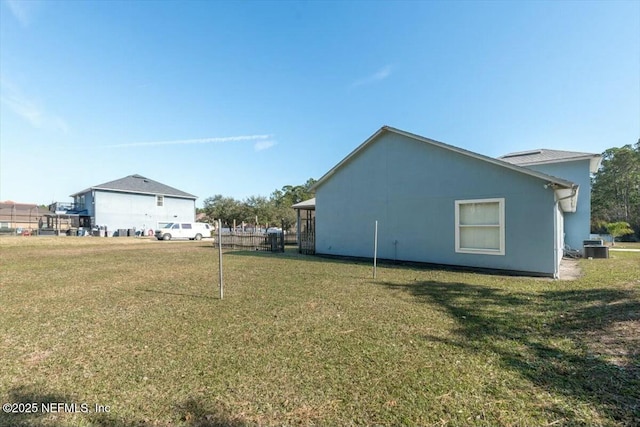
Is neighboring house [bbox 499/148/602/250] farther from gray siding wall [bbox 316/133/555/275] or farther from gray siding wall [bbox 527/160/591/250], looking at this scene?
gray siding wall [bbox 316/133/555/275]

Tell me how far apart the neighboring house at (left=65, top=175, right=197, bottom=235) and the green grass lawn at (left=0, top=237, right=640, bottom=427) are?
31962 millimetres

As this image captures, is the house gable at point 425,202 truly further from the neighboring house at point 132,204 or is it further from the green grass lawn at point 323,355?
the neighboring house at point 132,204

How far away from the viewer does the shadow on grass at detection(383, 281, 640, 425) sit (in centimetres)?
273

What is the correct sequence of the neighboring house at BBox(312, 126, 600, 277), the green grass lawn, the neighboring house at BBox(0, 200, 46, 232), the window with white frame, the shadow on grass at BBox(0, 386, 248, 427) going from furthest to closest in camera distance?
1. the neighboring house at BBox(0, 200, 46, 232)
2. the window with white frame
3. the neighboring house at BBox(312, 126, 600, 277)
4. the green grass lawn
5. the shadow on grass at BBox(0, 386, 248, 427)

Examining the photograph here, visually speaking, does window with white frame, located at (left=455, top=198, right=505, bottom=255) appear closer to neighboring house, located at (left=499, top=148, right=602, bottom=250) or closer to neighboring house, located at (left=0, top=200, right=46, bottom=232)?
neighboring house, located at (left=499, top=148, right=602, bottom=250)

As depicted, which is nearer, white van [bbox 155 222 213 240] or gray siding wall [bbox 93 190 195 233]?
white van [bbox 155 222 213 240]

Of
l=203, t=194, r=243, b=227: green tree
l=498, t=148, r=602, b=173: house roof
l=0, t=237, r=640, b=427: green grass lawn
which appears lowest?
l=0, t=237, r=640, b=427: green grass lawn

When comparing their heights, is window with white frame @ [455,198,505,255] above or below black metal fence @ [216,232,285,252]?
above

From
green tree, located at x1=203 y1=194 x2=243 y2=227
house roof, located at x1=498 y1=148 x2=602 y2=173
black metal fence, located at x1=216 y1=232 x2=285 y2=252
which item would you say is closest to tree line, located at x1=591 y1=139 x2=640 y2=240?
house roof, located at x1=498 y1=148 x2=602 y2=173

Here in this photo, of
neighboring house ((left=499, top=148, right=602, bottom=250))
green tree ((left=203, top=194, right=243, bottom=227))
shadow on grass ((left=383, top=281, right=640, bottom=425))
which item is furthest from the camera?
green tree ((left=203, top=194, right=243, bottom=227))

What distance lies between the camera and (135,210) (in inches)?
1399

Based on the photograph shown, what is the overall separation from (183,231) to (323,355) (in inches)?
1109

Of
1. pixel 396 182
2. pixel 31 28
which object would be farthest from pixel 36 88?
pixel 396 182

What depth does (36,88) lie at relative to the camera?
11781 millimetres
